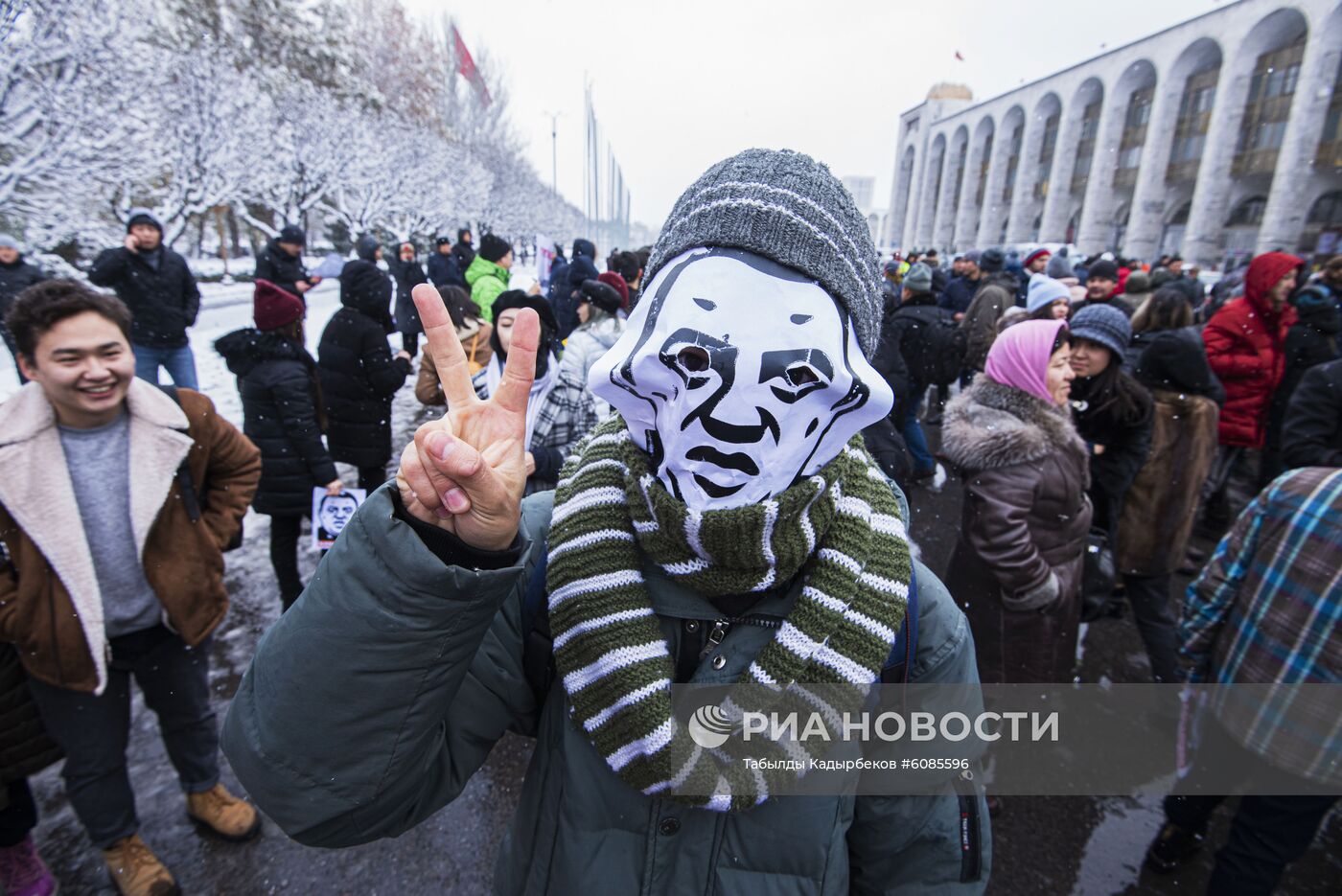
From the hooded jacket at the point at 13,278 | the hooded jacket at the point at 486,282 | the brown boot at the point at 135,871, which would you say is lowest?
the brown boot at the point at 135,871

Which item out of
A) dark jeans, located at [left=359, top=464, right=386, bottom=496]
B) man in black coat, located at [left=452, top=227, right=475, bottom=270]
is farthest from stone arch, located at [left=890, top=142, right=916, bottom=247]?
dark jeans, located at [left=359, top=464, right=386, bottom=496]

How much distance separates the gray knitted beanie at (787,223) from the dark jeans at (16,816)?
2537 millimetres

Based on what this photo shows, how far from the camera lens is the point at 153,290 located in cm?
582

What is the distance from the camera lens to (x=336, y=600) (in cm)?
87

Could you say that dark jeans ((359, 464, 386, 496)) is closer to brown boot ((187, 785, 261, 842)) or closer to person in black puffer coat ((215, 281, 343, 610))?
person in black puffer coat ((215, 281, 343, 610))

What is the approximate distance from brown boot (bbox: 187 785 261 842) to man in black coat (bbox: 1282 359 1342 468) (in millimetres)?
4541

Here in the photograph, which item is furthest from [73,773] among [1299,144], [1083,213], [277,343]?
[1083,213]

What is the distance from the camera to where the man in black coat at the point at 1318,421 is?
293cm

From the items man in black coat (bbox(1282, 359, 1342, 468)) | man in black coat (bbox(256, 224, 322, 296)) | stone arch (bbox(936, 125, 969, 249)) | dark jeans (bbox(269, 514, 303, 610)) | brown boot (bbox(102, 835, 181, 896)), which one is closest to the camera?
brown boot (bbox(102, 835, 181, 896))

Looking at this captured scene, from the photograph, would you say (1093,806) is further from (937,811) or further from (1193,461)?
(937,811)

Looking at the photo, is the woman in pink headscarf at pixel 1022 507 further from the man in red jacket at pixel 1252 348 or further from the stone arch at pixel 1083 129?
the stone arch at pixel 1083 129

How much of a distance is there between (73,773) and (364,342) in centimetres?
228

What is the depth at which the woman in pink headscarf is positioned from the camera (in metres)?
2.28

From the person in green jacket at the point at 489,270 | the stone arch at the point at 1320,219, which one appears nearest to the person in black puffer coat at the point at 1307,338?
the person in green jacket at the point at 489,270
